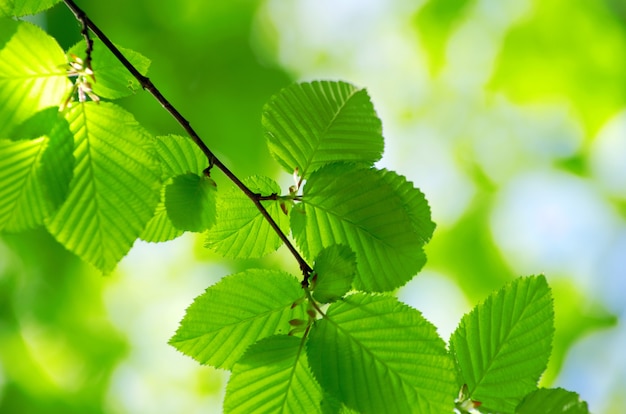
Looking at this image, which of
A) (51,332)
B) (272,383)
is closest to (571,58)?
(51,332)

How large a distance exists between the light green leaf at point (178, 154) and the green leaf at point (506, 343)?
0.96ft

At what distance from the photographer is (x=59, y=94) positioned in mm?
492

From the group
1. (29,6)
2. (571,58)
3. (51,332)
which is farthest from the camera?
(571,58)

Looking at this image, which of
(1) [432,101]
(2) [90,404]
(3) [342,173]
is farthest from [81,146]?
(1) [432,101]

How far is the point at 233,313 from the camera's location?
0.53 m

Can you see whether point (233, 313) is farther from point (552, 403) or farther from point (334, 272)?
point (552, 403)

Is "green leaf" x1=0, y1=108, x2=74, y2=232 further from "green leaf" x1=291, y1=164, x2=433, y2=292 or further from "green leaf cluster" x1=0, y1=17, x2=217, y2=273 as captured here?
"green leaf" x1=291, y1=164, x2=433, y2=292

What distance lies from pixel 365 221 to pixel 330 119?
3.8 inches

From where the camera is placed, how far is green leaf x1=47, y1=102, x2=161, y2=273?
1.52ft

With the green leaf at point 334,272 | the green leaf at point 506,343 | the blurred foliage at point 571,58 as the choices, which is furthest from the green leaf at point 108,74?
the blurred foliage at point 571,58

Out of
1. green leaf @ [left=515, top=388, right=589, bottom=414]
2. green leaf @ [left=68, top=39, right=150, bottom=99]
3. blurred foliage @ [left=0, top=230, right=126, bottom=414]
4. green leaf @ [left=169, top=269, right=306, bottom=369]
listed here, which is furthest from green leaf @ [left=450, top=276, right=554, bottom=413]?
blurred foliage @ [left=0, top=230, right=126, bottom=414]

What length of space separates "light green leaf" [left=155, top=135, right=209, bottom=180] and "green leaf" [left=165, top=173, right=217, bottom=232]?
34 mm

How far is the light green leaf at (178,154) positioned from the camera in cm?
60

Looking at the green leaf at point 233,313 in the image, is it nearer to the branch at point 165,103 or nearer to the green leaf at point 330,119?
the branch at point 165,103
